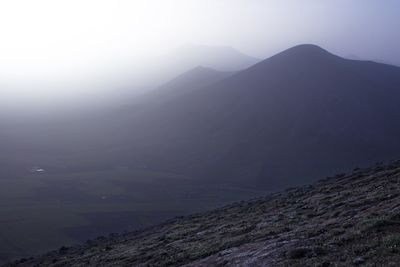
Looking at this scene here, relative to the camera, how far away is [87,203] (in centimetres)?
11288

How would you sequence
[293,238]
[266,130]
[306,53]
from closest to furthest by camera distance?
[293,238], [266,130], [306,53]

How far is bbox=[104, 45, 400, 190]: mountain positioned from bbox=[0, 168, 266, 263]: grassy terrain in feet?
50.4

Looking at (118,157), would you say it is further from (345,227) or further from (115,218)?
(345,227)

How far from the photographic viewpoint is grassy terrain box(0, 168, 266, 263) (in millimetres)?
87625

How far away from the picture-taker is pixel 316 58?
192 metres

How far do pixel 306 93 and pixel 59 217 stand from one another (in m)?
99.5

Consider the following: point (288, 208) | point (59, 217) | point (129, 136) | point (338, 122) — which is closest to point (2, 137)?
point (129, 136)

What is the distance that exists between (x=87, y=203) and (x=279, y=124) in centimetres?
7363

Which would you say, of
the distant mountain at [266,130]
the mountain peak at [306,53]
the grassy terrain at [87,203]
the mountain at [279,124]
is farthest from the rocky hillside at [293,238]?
the mountain peak at [306,53]

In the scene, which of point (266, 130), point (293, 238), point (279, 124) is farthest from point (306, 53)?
point (293, 238)

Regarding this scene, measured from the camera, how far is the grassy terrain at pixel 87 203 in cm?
8762

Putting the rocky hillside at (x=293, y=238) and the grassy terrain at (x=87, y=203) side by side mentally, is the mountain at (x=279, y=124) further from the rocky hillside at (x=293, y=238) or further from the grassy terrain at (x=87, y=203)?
the rocky hillside at (x=293, y=238)

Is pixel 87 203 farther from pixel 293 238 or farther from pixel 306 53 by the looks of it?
pixel 306 53

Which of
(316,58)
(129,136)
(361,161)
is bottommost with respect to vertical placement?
(361,161)
